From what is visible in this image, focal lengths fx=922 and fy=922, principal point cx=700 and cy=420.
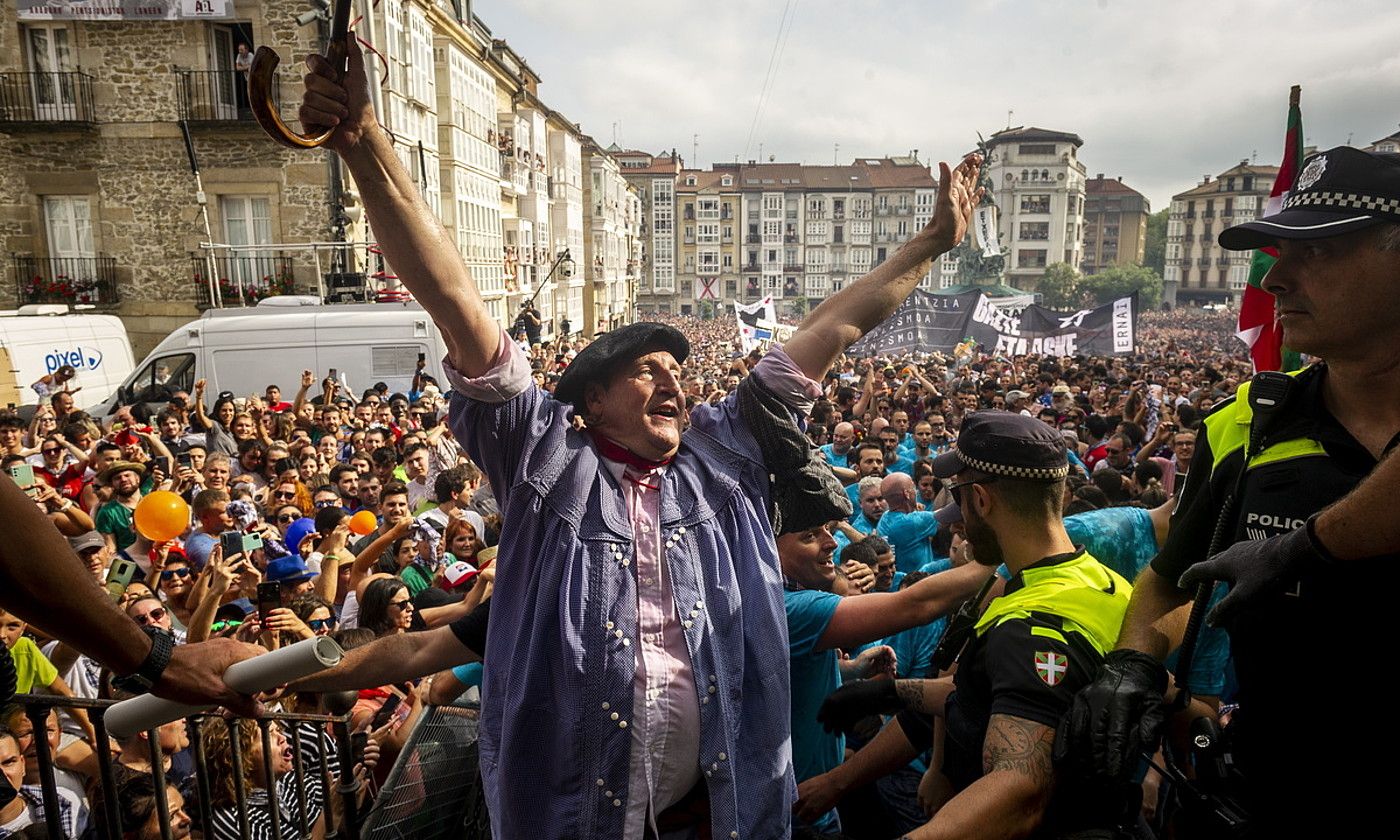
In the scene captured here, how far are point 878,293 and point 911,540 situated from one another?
4151 millimetres

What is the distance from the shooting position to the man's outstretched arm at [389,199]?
174 cm

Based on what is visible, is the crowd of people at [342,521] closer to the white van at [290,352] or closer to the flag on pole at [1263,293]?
the white van at [290,352]

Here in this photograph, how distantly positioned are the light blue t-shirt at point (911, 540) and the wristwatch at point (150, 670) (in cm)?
488

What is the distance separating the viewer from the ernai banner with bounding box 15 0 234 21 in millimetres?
19672

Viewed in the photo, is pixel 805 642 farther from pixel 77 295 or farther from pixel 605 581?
pixel 77 295

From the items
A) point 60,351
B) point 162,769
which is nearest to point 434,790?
point 162,769

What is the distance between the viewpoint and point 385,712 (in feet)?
12.6

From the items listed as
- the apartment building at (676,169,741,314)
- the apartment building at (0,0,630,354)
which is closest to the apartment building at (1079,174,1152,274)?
the apartment building at (676,169,741,314)

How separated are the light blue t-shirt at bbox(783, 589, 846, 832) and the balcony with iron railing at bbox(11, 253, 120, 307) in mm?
23321

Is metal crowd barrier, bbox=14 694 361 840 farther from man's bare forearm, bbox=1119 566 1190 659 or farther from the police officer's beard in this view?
man's bare forearm, bbox=1119 566 1190 659

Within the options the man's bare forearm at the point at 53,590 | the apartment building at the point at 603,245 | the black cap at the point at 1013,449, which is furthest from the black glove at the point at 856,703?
the apartment building at the point at 603,245

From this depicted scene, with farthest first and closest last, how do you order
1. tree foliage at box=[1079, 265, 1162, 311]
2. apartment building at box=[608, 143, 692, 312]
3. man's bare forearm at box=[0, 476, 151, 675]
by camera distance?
apartment building at box=[608, 143, 692, 312] → tree foliage at box=[1079, 265, 1162, 311] → man's bare forearm at box=[0, 476, 151, 675]

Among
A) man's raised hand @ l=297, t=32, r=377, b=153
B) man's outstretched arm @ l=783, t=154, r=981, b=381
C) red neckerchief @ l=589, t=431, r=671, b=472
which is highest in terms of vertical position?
man's raised hand @ l=297, t=32, r=377, b=153

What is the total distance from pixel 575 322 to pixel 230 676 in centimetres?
5632
